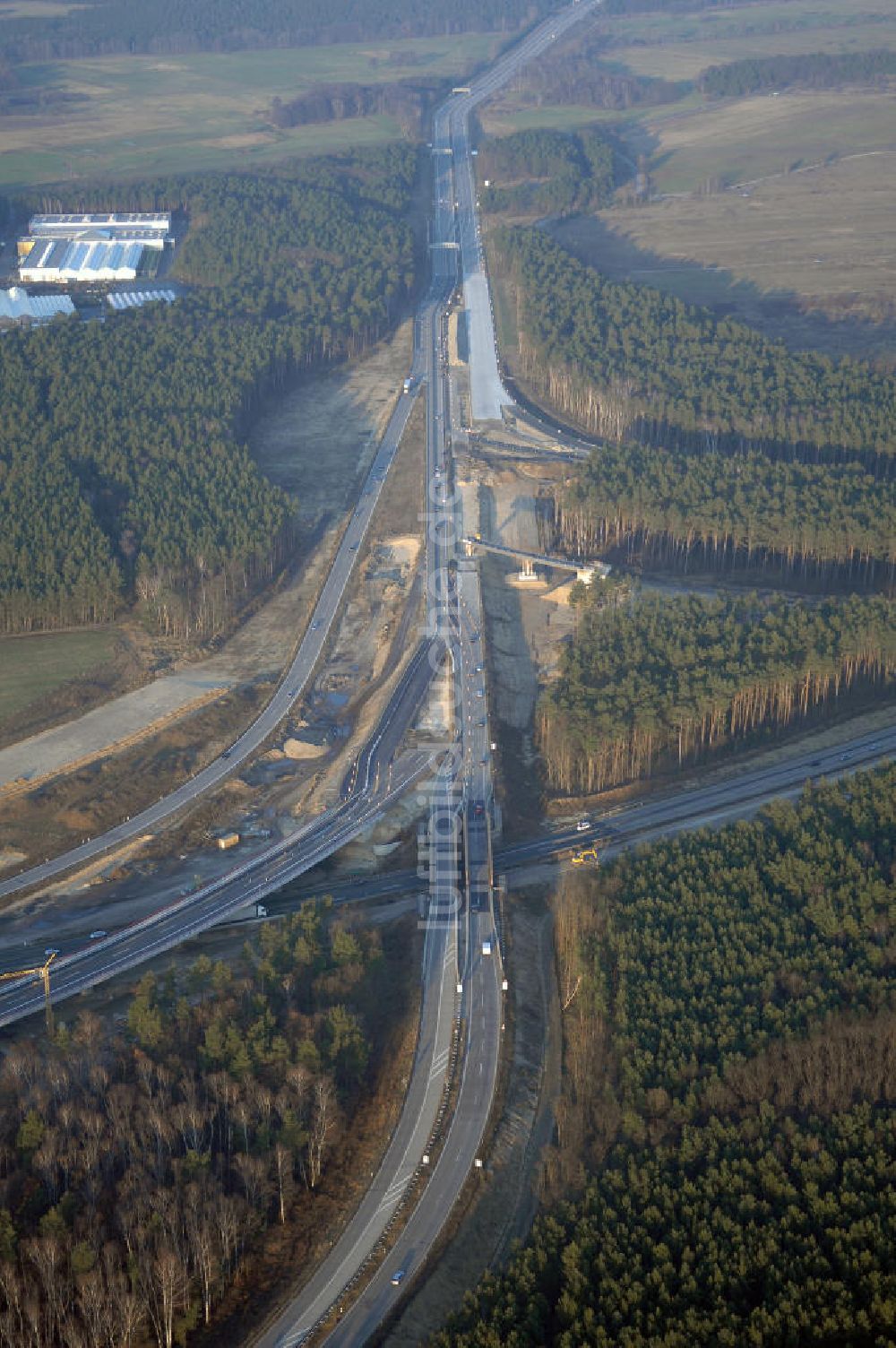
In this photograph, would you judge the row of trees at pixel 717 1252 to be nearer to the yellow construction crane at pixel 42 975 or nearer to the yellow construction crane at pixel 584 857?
the yellow construction crane at pixel 584 857

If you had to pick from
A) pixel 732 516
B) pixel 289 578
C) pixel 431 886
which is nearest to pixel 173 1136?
pixel 431 886

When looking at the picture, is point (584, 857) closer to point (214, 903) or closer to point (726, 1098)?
point (214, 903)

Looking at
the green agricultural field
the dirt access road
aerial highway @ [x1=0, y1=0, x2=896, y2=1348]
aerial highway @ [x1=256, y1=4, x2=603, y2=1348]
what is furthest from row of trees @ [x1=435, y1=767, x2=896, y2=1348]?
the green agricultural field

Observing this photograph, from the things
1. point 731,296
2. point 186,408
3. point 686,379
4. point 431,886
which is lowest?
point 431,886

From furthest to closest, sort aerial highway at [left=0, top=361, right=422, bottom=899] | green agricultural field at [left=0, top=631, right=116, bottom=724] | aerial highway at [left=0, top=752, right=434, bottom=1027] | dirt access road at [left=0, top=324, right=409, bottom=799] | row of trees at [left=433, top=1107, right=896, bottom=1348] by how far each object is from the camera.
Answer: green agricultural field at [left=0, top=631, right=116, bottom=724] → dirt access road at [left=0, top=324, right=409, bottom=799] → aerial highway at [left=0, top=361, right=422, bottom=899] → aerial highway at [left=0, top=752, right=434, bottom=1027] → row of trees at [left=433, top=1107, right=896, bottom=1348]

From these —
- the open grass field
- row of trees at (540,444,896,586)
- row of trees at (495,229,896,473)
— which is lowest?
row of trees at (540,444,896,586)

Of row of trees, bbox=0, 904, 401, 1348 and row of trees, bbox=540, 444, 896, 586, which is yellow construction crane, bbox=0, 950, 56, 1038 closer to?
row of trees, bbox=0, 904, 401, 1348

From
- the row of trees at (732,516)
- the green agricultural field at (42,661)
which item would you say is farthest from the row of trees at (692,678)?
the green agricultural field at (42,661)
